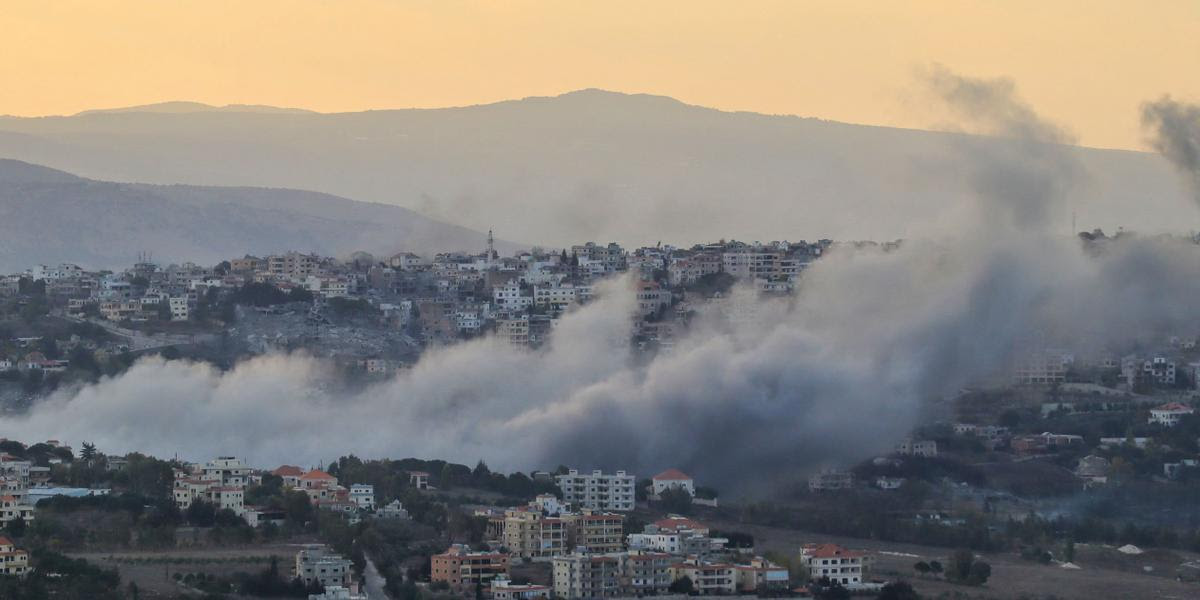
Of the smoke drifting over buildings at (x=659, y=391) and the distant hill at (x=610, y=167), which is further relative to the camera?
the distant hill at (x=610, y=167)

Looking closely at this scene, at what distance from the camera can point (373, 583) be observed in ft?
178

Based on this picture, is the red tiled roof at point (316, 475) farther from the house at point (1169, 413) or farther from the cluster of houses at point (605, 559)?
the house at point (1169, 413)

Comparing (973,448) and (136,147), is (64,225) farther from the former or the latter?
(973,448)

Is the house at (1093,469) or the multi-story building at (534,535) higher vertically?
the house at (1093,469)

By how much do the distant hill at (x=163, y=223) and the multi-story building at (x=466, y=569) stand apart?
91031 millimetres

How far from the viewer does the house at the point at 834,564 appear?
57.2 m

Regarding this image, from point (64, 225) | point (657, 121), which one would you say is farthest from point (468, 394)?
point (657, 121)

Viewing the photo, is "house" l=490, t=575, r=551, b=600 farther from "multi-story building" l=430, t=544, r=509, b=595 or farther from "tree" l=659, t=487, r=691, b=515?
"tree" l=659, t=487, r=691, b=515

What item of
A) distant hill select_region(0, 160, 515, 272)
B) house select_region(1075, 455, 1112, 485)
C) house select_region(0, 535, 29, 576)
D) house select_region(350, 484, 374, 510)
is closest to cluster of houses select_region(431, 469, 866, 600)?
house select_region(350, 484, 374, 510)

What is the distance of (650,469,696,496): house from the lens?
6769 centimetres

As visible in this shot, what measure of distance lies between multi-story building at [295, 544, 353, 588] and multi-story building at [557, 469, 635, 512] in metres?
12.2

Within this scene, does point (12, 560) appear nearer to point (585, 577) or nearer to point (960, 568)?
point (585, 577)

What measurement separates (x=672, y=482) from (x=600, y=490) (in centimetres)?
202

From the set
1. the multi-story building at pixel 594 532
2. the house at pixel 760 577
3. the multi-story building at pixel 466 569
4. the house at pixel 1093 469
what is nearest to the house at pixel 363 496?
the multi-story building at pixel 594 532
